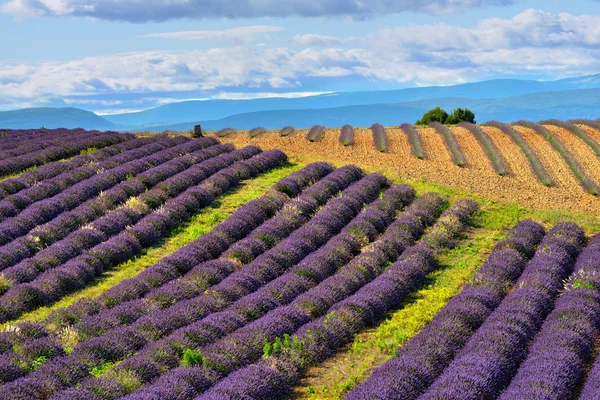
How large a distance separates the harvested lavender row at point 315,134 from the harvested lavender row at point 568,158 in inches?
429

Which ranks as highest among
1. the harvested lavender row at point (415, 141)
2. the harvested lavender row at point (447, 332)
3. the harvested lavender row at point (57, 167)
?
the harvested lavender row at point (57, 167)

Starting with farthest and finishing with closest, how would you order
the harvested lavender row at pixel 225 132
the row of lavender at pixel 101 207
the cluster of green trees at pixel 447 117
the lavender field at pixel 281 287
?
the cluster of green trees at pixel 447 117 < the harvested lavender row at pixel 225 132 < the row of lavender at pixel 101 207 < the lavender field at pixel 281 287

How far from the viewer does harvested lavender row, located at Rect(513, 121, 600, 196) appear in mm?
24672

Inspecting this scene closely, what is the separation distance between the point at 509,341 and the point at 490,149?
787 inches

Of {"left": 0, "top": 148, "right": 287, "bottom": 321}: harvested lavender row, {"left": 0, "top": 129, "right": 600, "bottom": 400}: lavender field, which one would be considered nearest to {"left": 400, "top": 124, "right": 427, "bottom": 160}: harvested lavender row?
{"left": 0, "top": 129, "right": 600, "bottom": 400}: lavender field

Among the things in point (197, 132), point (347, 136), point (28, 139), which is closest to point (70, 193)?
point (197, 132)

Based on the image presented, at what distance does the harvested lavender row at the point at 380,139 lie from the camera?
28.9 m

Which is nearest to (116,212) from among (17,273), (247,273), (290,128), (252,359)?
(17,273)

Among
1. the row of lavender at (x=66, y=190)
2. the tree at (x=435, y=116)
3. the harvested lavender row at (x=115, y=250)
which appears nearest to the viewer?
the harvested lavender row at (x=115, y=250)

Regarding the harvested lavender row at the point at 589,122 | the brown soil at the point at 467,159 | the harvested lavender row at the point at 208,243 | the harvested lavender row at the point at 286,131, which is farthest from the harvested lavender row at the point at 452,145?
the harvested lavender row at the point at 589,122

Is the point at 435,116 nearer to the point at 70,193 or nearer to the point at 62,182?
the point at 62,182

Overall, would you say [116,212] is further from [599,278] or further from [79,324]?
[599,278]

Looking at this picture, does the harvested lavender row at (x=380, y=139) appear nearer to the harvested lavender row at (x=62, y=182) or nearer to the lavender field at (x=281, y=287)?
the lavender field at (x=281, y=287)

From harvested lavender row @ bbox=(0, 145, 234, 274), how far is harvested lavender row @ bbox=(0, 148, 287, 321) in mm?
718
